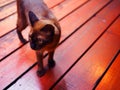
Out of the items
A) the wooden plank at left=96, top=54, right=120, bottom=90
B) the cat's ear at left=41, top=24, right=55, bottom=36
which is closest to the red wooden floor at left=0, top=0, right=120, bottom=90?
the wooden plank at left=96, top=54, right=120, bottom=90

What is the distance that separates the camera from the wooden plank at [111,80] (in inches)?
45.9

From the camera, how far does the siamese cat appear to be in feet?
3.09

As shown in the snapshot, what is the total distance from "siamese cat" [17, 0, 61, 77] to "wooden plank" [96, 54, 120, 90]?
354mm

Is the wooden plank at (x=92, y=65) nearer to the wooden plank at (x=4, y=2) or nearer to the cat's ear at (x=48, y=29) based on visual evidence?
the cat's ear at (x=48, y=29)

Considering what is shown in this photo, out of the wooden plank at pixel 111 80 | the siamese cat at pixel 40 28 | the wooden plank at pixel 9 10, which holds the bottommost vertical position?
the wooden plank at pixel 111 80

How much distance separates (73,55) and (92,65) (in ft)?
0.52

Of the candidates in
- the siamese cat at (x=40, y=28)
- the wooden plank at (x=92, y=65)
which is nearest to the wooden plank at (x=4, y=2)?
the siamese cat at (x=40, y=28)

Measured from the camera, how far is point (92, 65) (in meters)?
1.32

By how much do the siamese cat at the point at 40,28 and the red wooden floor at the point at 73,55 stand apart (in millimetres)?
96

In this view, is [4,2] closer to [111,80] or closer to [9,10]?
[9,10]

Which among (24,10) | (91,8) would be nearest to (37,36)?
(24,10)

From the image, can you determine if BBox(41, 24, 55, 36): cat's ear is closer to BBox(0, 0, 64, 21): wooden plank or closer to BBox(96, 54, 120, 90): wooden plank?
BBox(96, 54, 120, 90): wooden plank

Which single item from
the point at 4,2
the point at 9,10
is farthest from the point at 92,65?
the point at 4,2

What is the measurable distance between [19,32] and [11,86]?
0.45 metres
